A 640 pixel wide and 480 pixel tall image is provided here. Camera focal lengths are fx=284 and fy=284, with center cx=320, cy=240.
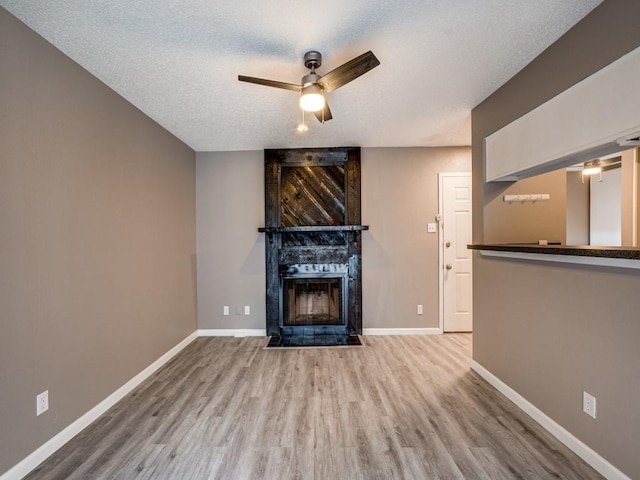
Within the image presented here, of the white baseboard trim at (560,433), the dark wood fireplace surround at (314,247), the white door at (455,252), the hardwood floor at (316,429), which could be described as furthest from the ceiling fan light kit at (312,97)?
the white baseboard trim at (560,433)

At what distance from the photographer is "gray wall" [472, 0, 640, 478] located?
1.45 metres

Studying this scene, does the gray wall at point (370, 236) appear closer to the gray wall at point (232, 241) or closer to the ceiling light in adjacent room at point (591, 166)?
the gray wall at point (232, 241)

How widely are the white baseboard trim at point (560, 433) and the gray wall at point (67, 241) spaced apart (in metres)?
3.20

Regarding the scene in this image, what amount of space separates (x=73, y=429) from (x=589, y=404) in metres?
3.24

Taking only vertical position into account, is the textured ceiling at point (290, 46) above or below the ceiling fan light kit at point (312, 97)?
above

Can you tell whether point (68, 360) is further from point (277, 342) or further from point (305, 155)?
point (305, 155)

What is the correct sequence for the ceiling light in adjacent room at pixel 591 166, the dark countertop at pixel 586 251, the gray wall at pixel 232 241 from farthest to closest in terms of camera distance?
A: the gray wall at pixel 232 241 < the ceiling light in adjacent room at pixel 591 166 < the dark countertop at pixel 586 251

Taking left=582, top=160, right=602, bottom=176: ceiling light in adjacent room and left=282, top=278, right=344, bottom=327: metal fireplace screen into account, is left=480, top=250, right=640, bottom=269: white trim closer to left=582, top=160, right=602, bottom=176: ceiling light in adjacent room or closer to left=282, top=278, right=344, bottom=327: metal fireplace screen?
left=582, top=160, right=602, bottom=176: ceiling light in adjacent room

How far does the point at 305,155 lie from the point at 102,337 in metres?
2.96

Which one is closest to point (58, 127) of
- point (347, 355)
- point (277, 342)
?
point (277, 342)

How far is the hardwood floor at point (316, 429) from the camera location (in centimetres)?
162

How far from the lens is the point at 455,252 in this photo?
12.8ft

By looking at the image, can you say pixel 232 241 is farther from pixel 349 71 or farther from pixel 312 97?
pixel 349 71

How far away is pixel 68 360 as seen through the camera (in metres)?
1.89
